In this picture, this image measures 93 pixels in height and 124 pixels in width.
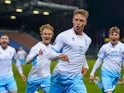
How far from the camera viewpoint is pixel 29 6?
61.0 metres

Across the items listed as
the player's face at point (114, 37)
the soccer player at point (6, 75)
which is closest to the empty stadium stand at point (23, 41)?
the player's face at point (114, 37)

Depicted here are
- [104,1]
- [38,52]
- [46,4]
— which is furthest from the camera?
[104,1]

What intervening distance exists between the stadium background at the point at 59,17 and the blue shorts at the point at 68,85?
50737 millimetres

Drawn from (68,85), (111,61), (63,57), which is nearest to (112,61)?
(111,61)

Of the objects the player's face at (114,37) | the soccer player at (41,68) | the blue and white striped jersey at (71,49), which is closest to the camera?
the blue and white striped jersey at (71,49)

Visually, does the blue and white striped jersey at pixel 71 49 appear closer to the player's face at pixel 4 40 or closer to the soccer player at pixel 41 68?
the soccer player at pixel 41 68

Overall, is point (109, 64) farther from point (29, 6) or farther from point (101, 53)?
point (29, 6)

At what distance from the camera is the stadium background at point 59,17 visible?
6250 centimetres

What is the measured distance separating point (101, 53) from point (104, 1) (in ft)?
170

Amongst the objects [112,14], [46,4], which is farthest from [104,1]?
[46,4]

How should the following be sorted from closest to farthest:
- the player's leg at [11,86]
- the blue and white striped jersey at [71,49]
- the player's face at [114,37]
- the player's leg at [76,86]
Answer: the blue and white striped jersey at [71,49] → the player's leg at [76,86] → the player's leg at [11,86] → the player's face at [114,37]

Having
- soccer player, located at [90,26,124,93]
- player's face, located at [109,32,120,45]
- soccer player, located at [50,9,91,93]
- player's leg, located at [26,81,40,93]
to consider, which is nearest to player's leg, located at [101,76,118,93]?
soccer player, located at [90,26,124,93]

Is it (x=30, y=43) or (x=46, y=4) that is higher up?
(x=46, y=4)

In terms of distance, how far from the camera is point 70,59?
9773 mm
